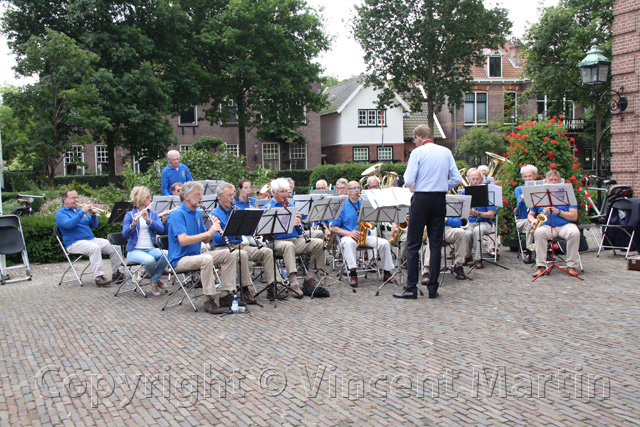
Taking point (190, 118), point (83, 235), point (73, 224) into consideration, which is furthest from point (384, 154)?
point (73, 224)

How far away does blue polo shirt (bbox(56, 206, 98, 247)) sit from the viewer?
909cm

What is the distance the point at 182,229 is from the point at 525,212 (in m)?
6.45

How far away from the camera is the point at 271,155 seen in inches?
1651

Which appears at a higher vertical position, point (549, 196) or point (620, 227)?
point (549, 196)

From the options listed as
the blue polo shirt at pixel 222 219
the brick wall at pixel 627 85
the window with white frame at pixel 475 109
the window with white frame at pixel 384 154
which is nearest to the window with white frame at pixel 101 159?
the window with white frame at pixel 384 154

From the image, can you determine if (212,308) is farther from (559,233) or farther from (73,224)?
(559,233)

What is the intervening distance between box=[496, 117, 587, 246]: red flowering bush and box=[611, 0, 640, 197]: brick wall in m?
3.45

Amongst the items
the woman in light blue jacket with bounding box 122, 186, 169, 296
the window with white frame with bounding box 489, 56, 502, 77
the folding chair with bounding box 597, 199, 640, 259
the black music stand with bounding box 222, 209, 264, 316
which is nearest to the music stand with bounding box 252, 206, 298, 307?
the black music stand with bounding box 222, 209, 264, 316

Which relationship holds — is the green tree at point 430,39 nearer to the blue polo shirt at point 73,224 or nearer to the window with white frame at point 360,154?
the window with white frame at point 360,154

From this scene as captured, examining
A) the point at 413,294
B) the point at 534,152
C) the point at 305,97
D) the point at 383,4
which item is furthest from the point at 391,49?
the point at 413,294

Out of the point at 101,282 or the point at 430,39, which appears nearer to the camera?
the point at 101,282

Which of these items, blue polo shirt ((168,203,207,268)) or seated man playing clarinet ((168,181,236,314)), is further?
blue polo shirt ((168,203,207,268))

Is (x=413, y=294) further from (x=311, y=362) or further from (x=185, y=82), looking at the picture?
(x=185, y=82)

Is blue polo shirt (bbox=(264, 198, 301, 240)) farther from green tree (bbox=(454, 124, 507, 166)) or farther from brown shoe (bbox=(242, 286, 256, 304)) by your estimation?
green tree (bbox=(454, 124, 507, 166))
